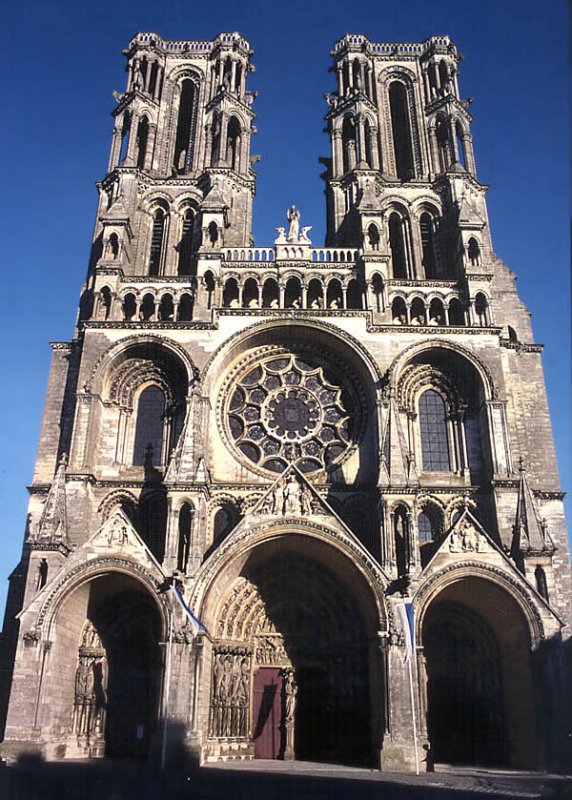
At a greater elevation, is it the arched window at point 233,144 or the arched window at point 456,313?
the arched window at point 233,144

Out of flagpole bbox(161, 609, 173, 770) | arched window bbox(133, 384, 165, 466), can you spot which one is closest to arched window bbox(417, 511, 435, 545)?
flagpole bbox(161, 609, 173, 770)

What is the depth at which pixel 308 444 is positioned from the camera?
27.0 metres

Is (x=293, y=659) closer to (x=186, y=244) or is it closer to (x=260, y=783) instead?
(x=260, y=783)

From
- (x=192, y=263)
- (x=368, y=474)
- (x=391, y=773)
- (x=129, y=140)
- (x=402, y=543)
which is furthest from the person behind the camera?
(x=129, y=140)

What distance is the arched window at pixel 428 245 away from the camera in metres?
31.9

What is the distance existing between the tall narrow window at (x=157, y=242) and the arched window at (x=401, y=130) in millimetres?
11480

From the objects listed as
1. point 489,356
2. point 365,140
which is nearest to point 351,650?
point 489,356

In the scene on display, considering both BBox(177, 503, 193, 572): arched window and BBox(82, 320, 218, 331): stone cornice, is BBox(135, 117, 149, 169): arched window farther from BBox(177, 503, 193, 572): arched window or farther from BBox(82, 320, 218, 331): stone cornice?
BBox(177, 503, 193, 572): arched window

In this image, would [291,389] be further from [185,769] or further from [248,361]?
[185,769]

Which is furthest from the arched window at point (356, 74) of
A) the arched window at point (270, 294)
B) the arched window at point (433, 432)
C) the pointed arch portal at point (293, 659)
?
the pointed arch portal at point (293, 659)

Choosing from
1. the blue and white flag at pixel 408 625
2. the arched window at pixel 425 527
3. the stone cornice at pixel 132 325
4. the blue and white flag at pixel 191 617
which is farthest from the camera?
the stone cornice at pixel 132 325

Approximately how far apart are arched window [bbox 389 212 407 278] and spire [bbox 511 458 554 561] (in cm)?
1200

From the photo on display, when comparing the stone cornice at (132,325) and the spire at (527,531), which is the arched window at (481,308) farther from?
the stone cornice at (132,325)

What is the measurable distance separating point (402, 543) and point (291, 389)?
25.1 feet
